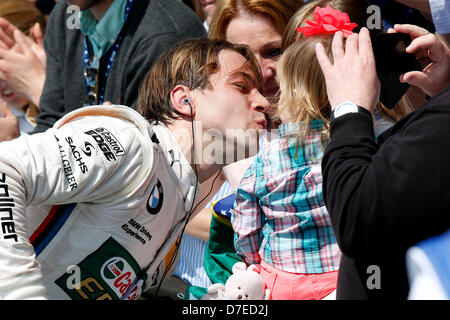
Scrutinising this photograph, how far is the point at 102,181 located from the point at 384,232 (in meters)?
0.98

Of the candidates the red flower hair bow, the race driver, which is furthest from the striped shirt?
the race driver

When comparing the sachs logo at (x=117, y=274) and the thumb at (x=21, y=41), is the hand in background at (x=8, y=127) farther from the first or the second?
the sachs logo at (x=117, y=274)

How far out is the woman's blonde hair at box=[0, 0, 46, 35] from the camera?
4.27m

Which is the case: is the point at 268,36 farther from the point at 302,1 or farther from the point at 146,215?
the point at 146,215

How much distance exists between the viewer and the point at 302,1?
3438 millimetres

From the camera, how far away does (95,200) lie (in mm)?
2111

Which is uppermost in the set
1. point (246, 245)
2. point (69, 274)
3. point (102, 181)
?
point (102, 181)

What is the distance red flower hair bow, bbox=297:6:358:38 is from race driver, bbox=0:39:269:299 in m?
0.37

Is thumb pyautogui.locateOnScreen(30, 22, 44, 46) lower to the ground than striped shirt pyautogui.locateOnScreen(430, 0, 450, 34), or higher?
lower

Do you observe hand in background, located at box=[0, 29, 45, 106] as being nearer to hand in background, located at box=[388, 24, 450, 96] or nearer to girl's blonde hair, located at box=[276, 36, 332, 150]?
girl's blonde hair, located at box=[276, 36, 332, 150]

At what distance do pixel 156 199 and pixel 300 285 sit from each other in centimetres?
63

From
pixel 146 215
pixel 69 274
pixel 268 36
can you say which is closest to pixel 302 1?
pixel 268 36
